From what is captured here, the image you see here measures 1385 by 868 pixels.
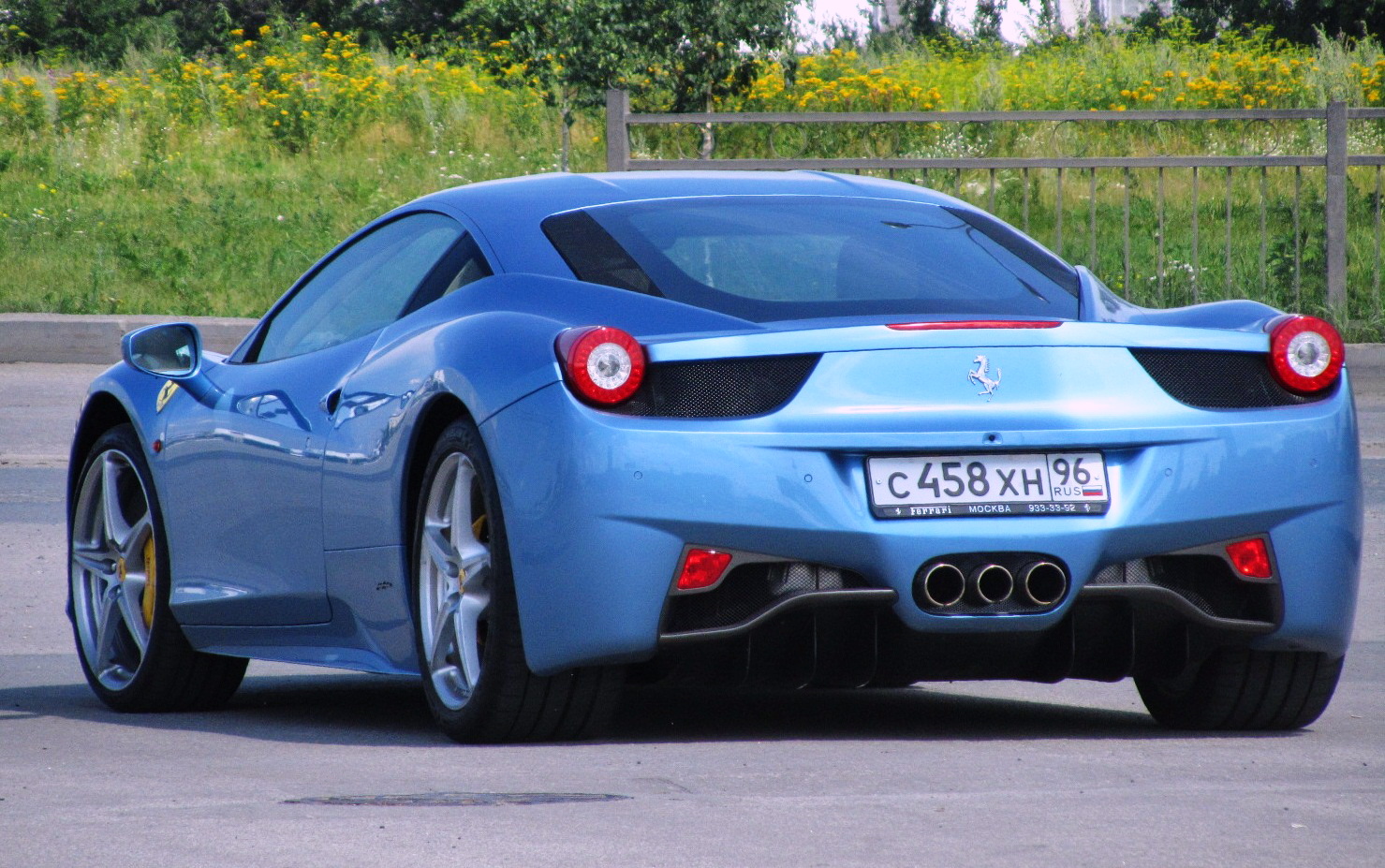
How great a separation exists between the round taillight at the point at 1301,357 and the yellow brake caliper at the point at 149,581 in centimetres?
290

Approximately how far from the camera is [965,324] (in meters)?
4.56

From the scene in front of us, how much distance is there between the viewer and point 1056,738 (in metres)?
4.91

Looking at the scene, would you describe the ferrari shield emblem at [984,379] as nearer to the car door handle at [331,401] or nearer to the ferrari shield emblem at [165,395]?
the car door handle at [331,401]

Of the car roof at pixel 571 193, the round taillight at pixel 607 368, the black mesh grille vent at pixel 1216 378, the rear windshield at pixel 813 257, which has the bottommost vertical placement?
the black mesh grille vent at pixel 1216 378

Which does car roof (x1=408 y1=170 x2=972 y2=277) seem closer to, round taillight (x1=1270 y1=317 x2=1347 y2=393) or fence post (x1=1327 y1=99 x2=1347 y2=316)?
round taillight (x1=1270 y1=317 x2=1347 y2=393)

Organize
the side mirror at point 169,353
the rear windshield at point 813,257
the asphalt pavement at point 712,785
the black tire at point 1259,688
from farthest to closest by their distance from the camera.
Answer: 1. the side mirror at point 169,353
2. the black tire at point 1259,688
3. the rear windshield at point 813,257
4. the asphalt pavement at point 712,785

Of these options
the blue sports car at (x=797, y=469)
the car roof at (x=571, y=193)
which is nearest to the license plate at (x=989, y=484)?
the blue sports car at (x=797, y=469)

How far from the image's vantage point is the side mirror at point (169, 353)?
604 centimetres

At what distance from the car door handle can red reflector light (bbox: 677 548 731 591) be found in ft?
3.90

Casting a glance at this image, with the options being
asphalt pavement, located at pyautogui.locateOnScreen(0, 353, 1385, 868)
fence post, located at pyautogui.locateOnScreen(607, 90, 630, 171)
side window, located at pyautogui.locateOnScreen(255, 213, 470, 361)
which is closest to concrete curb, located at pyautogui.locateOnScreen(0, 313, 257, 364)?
fence post, located at pyautogui.locateOnScreen(607, 90, 630, 171)

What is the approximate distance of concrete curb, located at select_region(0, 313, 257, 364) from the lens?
16094mm

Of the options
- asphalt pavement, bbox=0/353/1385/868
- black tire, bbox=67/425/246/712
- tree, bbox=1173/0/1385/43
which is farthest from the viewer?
tree, bbox=1173/0/1385/43

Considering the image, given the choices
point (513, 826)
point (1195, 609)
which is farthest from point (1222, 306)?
point (513, 826)

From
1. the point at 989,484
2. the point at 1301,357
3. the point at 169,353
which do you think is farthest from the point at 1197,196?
the point at 989,484
